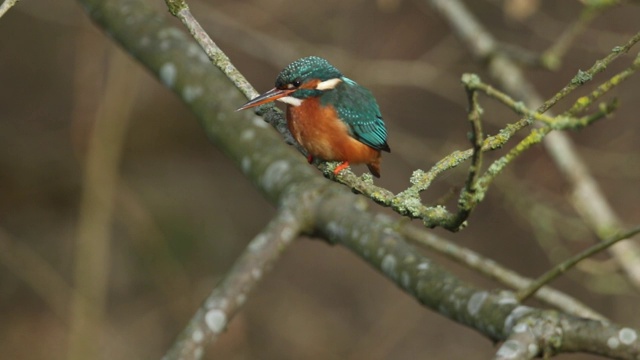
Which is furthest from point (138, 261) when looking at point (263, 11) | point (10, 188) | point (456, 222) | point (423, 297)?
point (456, 222)

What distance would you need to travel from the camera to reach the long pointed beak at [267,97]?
7.74 feet

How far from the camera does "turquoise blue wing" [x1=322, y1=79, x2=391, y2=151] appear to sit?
2.82 metres

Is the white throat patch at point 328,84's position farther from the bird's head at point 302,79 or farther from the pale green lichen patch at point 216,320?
the pale green lichen patch at point 216,320

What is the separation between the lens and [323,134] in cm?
266

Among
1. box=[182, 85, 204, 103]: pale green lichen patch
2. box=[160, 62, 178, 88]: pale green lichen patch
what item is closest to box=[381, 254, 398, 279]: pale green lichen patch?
box=[182, 85, 204, 103]: pale green lichen patch

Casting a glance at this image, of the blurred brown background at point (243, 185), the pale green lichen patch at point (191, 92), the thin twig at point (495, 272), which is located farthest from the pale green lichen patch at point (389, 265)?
the blurred brown background at point (243, 185)

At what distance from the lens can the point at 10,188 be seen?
21.8ft

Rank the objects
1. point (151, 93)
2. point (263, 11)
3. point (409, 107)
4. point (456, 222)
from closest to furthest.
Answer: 1. point (456, 222)
2. point (263, 11)
3. point (151, 93)
4. point (409, 107)

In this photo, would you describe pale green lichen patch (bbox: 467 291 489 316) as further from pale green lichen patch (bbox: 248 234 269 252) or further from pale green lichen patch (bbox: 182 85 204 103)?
pale green lichen patch (bbox: 182 85 204 103)

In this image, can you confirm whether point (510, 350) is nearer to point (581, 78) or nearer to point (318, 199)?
point (581, 78)

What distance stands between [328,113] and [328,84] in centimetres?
10

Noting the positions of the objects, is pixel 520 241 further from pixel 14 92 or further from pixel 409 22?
pixel 14 92

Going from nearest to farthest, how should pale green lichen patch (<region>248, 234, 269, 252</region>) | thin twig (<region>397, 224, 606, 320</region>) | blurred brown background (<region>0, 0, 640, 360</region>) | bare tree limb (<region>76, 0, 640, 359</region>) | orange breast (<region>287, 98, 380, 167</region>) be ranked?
bare tree limb (<region>76, 0, 640, 359</region>), orange breast (<region>287, 98, 380, 167</region>), pale green lichen patch (<region>248, 234, 269, 252</region>), thin twig (<region>397, 224, 606, 320</region>), blurred brown background (<region>0, 0, 640, 360</region>)

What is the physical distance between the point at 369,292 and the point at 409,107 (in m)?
1.68
